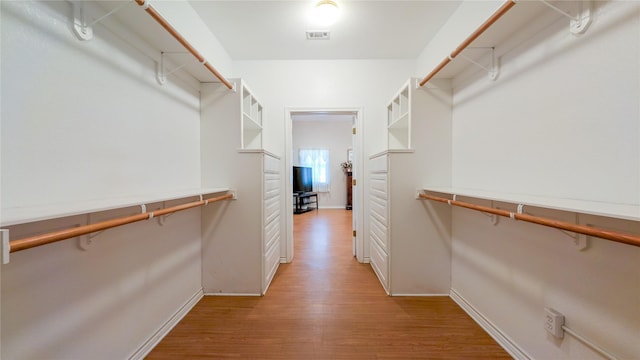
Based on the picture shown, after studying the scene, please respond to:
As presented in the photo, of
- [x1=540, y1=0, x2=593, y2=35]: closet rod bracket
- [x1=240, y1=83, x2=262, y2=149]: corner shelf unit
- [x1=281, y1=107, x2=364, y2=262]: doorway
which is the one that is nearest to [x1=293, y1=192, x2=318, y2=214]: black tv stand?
[x1=281, y1=107, x2=364, y2=262]: doorway

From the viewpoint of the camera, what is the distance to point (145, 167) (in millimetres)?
1486

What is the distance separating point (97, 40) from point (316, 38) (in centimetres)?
198

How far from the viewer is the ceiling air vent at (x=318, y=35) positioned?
2479 millimetres

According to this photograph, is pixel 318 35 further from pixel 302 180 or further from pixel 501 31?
pixel 302 180

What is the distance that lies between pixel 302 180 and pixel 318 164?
1279mm

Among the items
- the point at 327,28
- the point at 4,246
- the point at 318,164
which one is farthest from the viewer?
the point at 318,164

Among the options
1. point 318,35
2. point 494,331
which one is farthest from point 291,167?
point 494,331

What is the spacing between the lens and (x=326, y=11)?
6.70 ft

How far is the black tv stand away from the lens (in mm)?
6855

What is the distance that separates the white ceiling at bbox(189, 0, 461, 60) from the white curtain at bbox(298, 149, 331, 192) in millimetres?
4864

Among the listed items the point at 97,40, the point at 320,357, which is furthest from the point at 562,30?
the point at 97,40

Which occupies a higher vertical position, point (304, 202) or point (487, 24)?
point (487, 24)

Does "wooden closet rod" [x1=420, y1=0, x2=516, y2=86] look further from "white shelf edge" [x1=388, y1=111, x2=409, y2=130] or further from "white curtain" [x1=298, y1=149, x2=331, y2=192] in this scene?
"white curtain" [x1=298, y1=149, x2=331, y2=192]

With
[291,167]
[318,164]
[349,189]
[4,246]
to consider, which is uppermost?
[318,164]
